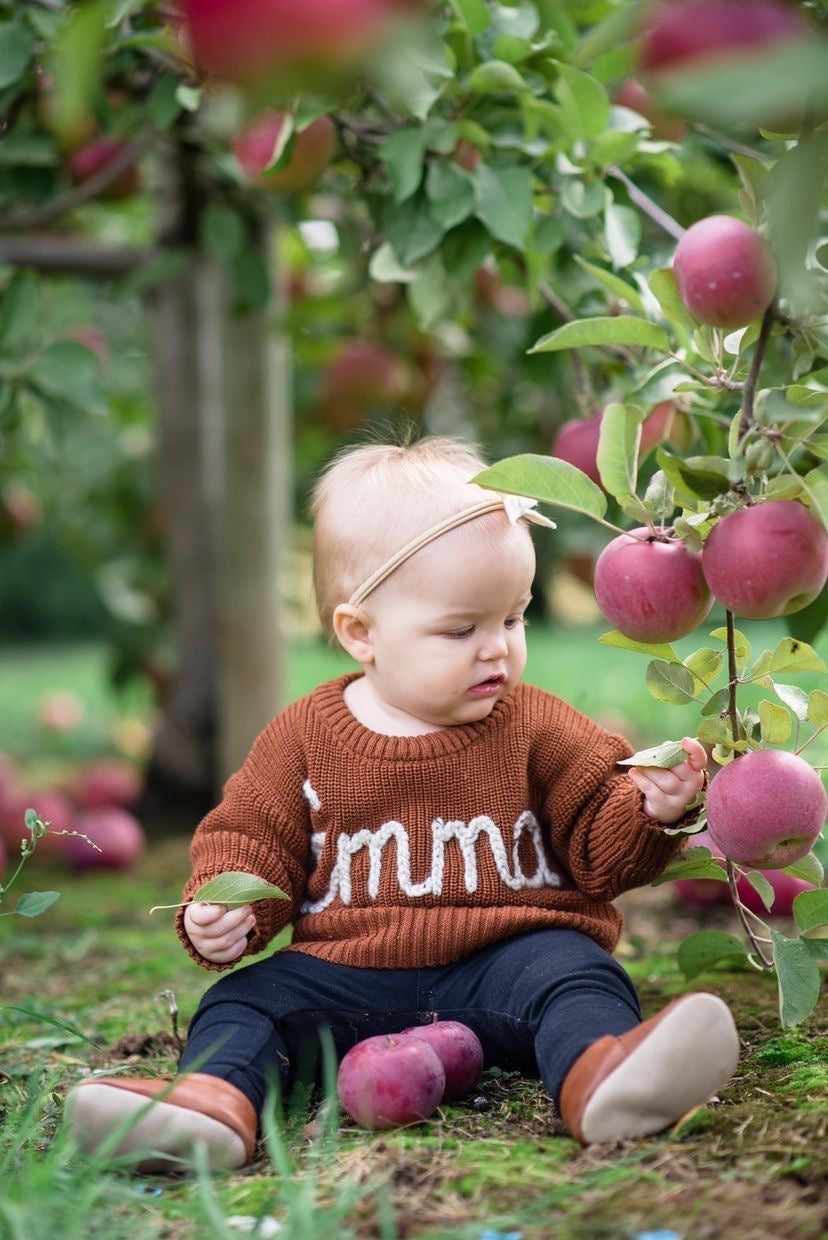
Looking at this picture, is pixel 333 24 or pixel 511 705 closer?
pixel 333 24

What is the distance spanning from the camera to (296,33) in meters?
0.56

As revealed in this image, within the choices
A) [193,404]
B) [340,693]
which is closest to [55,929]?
[340,693]

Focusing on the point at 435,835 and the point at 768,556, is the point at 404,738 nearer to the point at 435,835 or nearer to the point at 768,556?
the point at 435,835

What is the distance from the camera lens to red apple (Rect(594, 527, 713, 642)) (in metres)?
1.13

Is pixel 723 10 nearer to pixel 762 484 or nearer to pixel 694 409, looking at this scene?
pixel 762 484

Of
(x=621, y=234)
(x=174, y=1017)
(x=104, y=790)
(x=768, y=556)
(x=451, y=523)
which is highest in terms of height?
(x=621, y=234)

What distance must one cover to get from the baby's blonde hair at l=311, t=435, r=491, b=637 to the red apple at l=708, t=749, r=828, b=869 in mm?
390

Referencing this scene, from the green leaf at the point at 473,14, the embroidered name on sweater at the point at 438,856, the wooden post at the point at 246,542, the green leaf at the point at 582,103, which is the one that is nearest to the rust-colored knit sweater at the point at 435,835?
Result: the embroidered name on sweater at the point at 438,856

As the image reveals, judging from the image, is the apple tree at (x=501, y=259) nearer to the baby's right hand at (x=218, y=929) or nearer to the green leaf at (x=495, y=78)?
the green leaf at (x=495, y=78)

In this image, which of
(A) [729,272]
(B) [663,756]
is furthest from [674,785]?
(A) [729,272]

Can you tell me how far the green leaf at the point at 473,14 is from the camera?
1505 millimetres

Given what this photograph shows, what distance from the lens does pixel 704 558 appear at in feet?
3.55

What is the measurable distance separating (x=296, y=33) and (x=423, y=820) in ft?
3.02

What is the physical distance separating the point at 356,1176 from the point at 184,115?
158 cm
